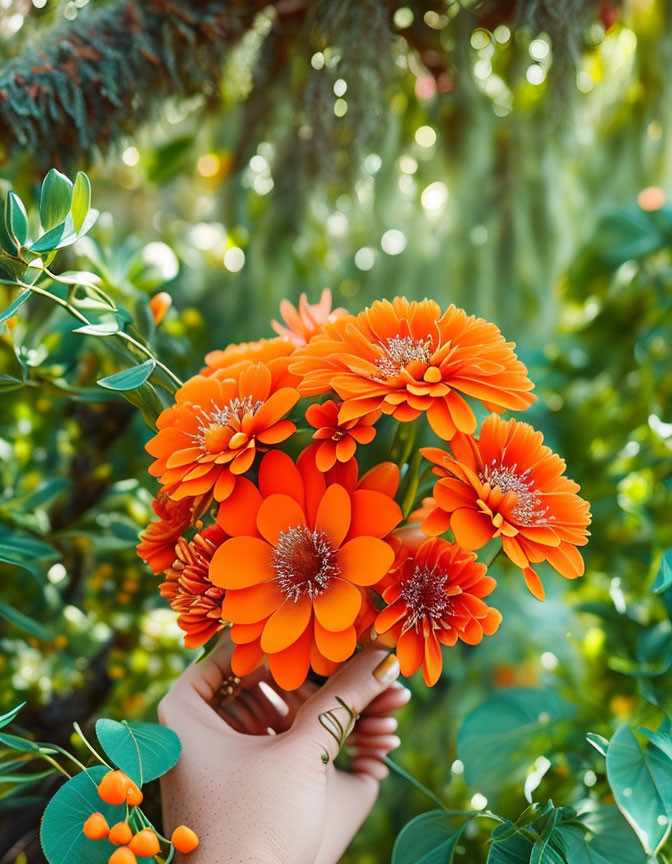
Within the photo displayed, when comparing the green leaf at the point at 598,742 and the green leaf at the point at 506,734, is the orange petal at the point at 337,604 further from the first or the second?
the green leaf at the point at 506,734

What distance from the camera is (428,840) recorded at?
Result: 1.28 ft

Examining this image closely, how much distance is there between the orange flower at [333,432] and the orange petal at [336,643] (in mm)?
76

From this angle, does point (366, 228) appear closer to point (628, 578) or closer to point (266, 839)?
point (628, 578)

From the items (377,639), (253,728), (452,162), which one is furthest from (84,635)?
(452,162)

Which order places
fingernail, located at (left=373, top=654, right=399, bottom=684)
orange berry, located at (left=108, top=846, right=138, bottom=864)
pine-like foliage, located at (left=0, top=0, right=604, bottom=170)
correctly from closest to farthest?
orange berry, located at (left=108, top=846, right=138, bottom=864), fingernail, located at (left=373, top=654, right=399, bottom=684), pine-like foliage, located at (left=0, top=0, right=604, bottom=170)

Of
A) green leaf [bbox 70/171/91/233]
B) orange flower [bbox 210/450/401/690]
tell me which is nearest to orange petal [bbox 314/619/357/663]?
orange flower [bbox 210/450/401/690]

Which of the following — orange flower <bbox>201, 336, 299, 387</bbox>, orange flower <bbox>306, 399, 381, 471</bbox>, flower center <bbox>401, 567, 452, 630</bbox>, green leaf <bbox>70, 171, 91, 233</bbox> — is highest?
green leaf <bbox>70, 171, 91, 233</bbox>

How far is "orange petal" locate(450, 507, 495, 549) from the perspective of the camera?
292 mm

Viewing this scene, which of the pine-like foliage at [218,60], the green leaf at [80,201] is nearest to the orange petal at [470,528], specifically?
the green leaf at [80,201]

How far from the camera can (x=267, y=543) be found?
0.32 meters

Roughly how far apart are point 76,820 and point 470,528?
221 mm

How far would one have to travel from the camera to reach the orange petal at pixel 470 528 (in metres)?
0.29

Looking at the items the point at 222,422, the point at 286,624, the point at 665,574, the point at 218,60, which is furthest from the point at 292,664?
the point at 218,60

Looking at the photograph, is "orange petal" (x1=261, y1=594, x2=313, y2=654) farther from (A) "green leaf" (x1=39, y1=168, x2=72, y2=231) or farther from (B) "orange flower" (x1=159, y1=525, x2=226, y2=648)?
(A) "green leaf" (x1=39, y1=168, x2=72, y2=231)
